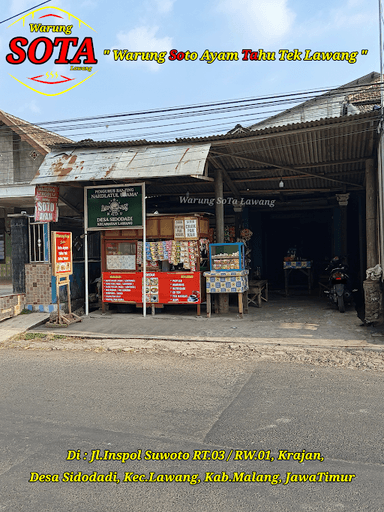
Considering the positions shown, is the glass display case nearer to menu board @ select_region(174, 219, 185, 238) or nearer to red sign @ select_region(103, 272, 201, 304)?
red sign @ select_region(103, 272, 201, 304)

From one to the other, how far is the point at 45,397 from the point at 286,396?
2.93 metres

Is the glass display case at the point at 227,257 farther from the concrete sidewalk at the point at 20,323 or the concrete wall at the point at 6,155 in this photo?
the concrete wall at the point at 6,155

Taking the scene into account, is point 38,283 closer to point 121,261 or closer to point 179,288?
point 121,261

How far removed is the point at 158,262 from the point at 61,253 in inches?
98.2

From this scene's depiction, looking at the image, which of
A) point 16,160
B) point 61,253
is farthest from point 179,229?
point 16,160

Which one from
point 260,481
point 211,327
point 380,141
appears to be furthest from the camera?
point 211,327

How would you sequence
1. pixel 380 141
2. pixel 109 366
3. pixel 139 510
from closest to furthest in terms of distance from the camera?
pixel 139 510, pixel 109 366, pixel 380 141

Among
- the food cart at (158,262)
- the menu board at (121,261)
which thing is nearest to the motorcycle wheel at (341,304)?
the food cart at (158,262)

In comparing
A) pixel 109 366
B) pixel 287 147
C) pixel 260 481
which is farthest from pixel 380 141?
pixel 260 481

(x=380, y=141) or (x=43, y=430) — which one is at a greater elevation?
(x=380, y=141)

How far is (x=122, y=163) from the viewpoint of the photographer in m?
10.8

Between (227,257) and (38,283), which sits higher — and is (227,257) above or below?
above

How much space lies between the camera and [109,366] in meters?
7.11

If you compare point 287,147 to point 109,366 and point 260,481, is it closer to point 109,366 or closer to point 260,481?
point 109,366
